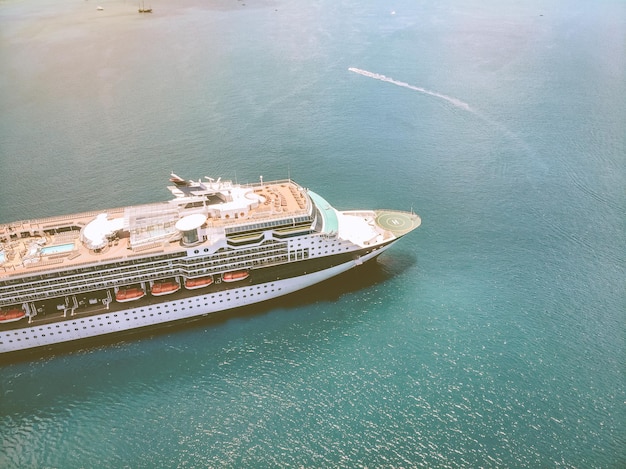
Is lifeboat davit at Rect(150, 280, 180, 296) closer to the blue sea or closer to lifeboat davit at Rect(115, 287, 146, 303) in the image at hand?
lifeboat davit at Rect(115, 287, 146, 303)

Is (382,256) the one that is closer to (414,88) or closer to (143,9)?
(414,88)

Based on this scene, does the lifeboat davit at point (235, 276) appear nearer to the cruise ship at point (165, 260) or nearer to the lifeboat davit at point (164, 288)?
the cruise ship at point (165, 260)

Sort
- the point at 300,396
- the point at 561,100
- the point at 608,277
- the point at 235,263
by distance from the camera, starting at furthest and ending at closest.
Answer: the point at 561,100
the point at 608,277
the point at 235,263
the point at 300,396

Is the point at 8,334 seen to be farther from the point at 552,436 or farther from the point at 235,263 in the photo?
the point at 552,436

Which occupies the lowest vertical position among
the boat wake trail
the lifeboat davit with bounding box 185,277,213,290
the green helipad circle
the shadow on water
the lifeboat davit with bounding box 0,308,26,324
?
the shadow on water

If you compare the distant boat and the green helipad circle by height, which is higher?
the distant boat

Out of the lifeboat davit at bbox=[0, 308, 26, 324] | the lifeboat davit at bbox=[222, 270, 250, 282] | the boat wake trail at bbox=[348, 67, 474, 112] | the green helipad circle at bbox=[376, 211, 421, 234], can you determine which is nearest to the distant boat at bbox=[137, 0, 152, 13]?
the boat wake trail at bbox=[348, 67, 474, 112]

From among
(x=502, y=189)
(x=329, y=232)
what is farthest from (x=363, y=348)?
(x=502, y=189)
